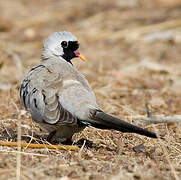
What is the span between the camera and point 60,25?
12320 millimetres

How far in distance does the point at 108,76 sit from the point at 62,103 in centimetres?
425

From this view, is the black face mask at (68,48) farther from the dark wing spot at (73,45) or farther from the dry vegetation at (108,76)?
the dry vegetation at (108,76)

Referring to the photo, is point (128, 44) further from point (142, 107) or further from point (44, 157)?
point (44, 157)

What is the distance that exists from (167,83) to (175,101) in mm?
1027

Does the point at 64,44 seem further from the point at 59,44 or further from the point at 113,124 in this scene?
the point at 113,124

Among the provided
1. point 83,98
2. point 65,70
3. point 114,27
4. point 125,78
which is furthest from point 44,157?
point 114,27

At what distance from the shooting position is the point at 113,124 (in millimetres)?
3615

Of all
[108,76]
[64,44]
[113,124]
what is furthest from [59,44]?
[108,76]

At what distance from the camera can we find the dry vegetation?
11.3 feet

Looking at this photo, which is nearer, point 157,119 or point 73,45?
point 73,45

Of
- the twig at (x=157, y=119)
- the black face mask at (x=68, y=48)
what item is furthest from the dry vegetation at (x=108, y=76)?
the black face mask at (x=68, y=48)

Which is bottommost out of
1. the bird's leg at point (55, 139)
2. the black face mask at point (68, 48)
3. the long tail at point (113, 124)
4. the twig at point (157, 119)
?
the bird's leg at point (55, 139)

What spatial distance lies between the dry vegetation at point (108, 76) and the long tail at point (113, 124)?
24 centimetres

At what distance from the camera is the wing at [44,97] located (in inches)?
148
